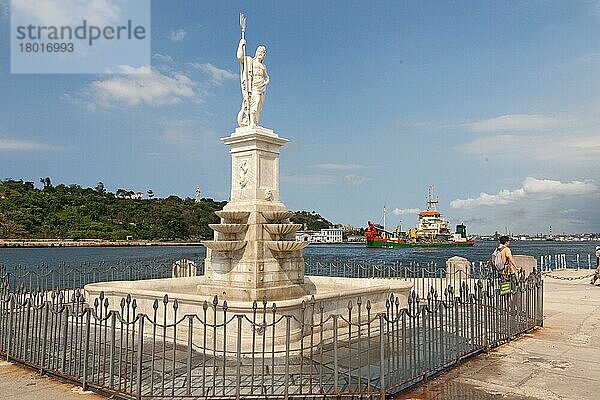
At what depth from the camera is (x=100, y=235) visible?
102500 mm

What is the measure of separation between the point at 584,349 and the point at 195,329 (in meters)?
7.45

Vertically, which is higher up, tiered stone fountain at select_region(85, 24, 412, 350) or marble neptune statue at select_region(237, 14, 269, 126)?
marble neptune statue at select_region(237, 14, 269, 126)

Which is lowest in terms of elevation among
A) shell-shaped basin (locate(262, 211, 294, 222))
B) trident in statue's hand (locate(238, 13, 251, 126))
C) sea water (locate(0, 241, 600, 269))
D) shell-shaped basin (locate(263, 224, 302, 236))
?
sea water (locate(0, 241, 600, 269))

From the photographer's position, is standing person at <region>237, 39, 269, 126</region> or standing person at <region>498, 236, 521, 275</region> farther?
standing person at <region>498, 236, 521, 275</region>

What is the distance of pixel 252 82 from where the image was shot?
1247cm

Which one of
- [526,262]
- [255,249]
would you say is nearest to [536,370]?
[255,249]

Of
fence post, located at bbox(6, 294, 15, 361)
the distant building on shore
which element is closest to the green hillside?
the distant building on shore

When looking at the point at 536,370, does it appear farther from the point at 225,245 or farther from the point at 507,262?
the point at 225,245

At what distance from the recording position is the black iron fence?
6672 millimetres

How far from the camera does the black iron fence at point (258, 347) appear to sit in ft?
21.9

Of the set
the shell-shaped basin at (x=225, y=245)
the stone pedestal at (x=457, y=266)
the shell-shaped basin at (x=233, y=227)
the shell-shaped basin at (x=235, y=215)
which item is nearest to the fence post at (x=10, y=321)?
the shell-shaped basin at (x=225, y=245)

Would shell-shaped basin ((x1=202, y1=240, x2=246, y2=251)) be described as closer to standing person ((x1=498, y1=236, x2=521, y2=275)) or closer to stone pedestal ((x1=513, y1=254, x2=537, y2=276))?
standing person ((x1=498, y1=236, x2=521, y2=275))

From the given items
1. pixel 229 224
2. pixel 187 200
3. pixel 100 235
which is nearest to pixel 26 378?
pixel 229 224

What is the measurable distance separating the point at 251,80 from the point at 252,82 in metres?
0.07
